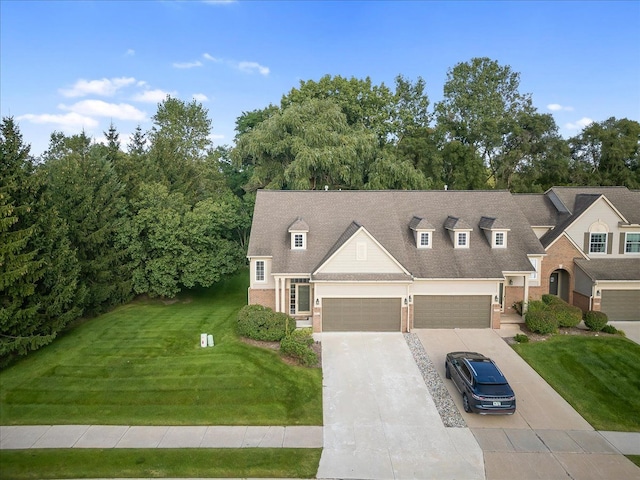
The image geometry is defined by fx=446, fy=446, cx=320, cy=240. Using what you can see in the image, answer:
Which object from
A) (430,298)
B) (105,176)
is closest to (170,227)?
(105,176)

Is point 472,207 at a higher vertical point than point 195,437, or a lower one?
higher

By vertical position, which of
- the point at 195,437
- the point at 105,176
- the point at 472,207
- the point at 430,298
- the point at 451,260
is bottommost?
the point at 195,437

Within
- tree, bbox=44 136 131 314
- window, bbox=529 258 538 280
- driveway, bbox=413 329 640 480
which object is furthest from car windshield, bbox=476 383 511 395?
tree, bbox=44 136 131 314

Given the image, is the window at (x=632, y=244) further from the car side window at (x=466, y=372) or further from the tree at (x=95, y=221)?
the tree at (x=95, y=221)

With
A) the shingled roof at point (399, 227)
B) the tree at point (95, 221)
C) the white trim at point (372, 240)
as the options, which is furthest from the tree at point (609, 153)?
the tree at point (95, 221)

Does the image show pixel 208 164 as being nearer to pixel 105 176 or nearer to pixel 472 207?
pixel 105 176

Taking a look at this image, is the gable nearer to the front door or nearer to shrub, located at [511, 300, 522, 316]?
shrub, located at [511, 300, 522, 316]
